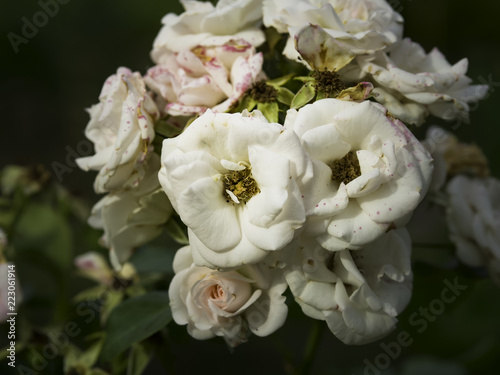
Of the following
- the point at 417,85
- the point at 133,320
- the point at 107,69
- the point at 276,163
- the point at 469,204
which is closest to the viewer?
the point at 276,163

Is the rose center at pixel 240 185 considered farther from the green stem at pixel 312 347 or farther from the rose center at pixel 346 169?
the green stem at pixel 312 347

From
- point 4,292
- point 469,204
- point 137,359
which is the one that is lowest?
point 469,204

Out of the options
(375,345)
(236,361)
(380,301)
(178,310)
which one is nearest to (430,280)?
(380,301)

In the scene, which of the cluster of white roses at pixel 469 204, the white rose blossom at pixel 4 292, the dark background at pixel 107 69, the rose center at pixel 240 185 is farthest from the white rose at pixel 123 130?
the dark background at pixel 107 69

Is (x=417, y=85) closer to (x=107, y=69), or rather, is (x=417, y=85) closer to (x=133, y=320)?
(x=133, y=320)

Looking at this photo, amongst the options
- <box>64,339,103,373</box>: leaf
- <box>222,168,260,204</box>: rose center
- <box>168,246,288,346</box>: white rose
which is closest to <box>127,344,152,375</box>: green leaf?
<box>64,339,103,373</box>: leaf

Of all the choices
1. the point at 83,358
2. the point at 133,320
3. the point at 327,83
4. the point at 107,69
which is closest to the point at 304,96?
the point at 327,83
